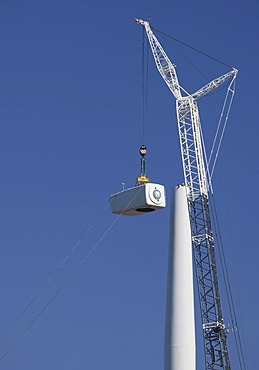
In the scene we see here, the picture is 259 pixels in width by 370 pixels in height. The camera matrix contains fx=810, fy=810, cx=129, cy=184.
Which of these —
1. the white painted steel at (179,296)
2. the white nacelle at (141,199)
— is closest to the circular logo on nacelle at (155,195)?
the white nacelle at (141,199)

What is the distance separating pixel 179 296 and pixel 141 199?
10128mm

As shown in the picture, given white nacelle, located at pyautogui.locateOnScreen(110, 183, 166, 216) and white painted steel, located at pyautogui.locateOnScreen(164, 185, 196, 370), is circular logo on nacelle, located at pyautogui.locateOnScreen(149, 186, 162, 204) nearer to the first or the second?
white nacelle, located at pyautogui.locateOnScreen(110, 183, 166, 216)

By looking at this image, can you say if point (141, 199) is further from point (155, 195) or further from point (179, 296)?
point (179, 296)

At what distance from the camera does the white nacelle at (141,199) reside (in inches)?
2442

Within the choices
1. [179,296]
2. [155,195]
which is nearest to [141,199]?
[155,195]

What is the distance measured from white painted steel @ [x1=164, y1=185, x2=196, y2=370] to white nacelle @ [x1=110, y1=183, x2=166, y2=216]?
390 centimetres

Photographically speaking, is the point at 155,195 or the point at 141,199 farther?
the point at 141,199

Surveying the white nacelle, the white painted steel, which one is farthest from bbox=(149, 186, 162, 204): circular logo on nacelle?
the white painted steel

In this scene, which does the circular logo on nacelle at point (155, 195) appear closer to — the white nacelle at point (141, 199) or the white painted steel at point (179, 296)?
the white nacelle at point (141, 199)

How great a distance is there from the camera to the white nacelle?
204 feet

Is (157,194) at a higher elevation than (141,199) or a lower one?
higher

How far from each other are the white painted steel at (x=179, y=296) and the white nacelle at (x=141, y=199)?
3.90m

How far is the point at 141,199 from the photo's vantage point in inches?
2456

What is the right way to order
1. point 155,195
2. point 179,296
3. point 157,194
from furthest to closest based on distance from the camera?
1. point 157,194
2. point 155,195
3. point 179,296
